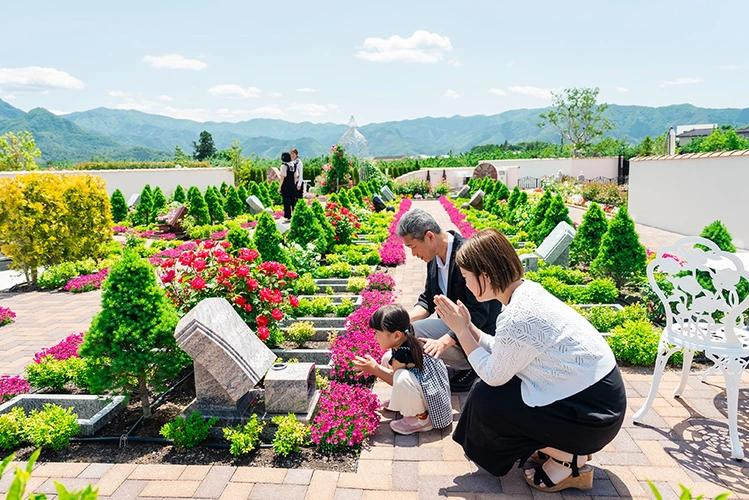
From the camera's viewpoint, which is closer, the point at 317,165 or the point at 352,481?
the point at 352,481

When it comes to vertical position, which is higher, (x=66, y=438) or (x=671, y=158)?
(x=671, y=158)

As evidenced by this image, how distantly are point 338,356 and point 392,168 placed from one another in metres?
30.7

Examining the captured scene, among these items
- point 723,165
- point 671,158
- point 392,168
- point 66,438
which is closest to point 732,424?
point 66,438

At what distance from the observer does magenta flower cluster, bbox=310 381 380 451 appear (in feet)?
10.1

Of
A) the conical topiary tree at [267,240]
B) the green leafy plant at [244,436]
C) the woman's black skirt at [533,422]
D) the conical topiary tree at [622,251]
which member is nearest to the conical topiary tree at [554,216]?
the conical topiary tree at [622,251]

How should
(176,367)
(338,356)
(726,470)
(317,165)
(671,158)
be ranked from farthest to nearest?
1. (317,165)
2. (671,158)
3. (338,356)
4. (176,367)
5. (726,470)

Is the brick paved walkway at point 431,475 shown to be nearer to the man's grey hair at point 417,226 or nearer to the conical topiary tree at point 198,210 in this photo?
the man's grey hair at point 417,226

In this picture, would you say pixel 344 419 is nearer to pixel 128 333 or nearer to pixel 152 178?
pixel 128 333

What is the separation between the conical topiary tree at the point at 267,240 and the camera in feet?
21.1

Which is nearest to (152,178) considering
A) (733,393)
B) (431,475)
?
(431,475)

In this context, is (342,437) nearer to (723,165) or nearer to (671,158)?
(723,165)

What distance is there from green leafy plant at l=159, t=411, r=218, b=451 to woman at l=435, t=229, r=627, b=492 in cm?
170

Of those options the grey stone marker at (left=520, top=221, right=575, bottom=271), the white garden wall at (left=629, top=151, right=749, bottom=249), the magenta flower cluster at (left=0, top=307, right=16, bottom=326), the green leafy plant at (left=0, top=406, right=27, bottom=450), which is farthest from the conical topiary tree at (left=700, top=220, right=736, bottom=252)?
the magenta flower cluster at (left=0, top=307, right=16, bottom=326)

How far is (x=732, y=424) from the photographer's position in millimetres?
2926
